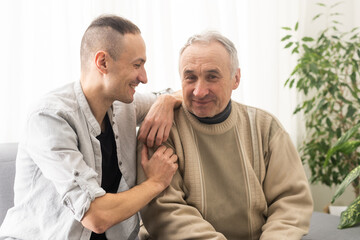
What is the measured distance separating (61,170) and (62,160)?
0.10 ft

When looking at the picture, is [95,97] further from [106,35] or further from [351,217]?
[351,217]

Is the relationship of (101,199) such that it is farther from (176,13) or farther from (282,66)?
(282,66)

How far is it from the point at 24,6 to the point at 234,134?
45.1 inches

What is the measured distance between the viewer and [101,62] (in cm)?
146

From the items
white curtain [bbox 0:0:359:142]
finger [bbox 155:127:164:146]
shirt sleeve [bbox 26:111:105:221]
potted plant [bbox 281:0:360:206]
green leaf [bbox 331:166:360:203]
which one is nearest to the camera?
shirt sleeve [bbox 26:111:105:221]

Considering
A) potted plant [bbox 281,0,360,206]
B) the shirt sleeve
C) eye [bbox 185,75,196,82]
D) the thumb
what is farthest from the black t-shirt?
potted plant [bbox 281,0,360,206]

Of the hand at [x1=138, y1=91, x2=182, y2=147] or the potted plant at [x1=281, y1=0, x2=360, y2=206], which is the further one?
the potted plant at [x1=281, y1=0, x2=360, y2=206]

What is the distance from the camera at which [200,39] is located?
1589 millimetres

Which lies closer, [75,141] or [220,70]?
[75,141]

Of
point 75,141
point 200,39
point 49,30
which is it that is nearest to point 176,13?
point 49,30

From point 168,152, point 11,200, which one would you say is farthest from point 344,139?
point 11,200

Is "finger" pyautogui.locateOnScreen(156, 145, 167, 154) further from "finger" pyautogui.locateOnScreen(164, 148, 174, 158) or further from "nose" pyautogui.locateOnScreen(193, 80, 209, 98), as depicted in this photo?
"nose" pyautogui.locateOnScreen(193, 80, 209, 98)

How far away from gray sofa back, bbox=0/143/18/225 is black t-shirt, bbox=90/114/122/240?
0.39m

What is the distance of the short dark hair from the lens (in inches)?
57.5
